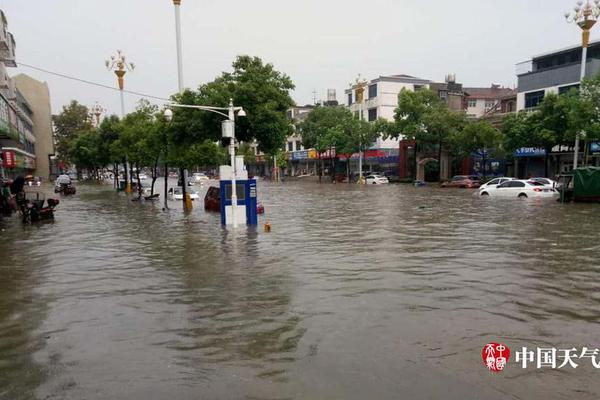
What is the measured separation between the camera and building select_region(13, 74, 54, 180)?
7750 centimetres

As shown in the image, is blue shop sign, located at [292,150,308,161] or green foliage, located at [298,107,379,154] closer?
green foliage, located at [298,107,379,154]

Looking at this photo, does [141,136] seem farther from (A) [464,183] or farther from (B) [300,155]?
(B) [300,155]

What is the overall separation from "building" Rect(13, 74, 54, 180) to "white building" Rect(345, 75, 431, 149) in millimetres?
55185

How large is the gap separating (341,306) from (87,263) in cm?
709

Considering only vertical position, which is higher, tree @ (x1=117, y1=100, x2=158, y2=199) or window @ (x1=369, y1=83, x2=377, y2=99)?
window @ (x1=369, y1=83, x2=377, y2=99)

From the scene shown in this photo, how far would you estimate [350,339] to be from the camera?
238 inches

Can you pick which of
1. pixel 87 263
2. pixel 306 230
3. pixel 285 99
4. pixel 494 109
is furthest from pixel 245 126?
pixel 494 109

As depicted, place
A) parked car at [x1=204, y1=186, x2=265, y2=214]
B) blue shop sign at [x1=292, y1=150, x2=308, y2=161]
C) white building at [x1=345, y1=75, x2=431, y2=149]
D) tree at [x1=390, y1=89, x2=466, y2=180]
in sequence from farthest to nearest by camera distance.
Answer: blue shop sign at [x1=292, y1=150, x2=308, y2=161] → white building at [x1=345, y1=75, x2=431, y2=149] → tree at [x1=390, y1=89, x2=466, y2=180] → parked car at [x1=204, y1=186, x2=265, y2=214]

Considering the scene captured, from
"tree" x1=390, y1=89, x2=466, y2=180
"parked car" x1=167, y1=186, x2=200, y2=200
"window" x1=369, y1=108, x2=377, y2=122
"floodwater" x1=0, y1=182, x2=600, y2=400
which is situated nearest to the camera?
"floodwater" x1=0, y1=182, x2=600, y2=400

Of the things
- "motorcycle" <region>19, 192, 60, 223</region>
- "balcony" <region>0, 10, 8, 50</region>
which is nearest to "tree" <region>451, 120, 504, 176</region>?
"motorcycle" <region>19, 192, 60, 223</region>

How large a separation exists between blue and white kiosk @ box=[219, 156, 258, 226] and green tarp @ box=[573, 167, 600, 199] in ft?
59.5

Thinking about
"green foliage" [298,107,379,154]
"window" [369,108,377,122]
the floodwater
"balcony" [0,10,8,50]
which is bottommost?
the floodwater

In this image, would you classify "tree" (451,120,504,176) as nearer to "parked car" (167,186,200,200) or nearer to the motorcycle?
"parked car" (167,186,200,200)

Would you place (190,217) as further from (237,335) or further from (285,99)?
(237,335)
